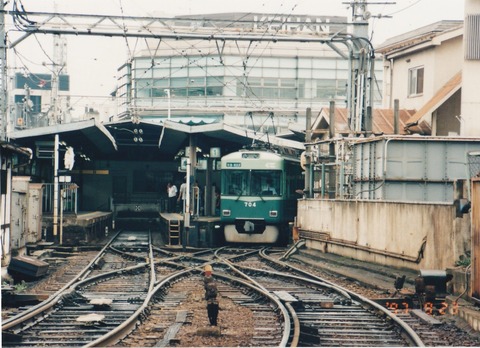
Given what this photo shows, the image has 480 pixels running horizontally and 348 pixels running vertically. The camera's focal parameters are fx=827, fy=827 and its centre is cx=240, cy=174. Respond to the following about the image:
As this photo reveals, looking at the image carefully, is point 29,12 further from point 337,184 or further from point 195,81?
point 195,81

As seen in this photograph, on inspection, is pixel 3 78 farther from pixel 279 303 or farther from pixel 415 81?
pixel 415 81

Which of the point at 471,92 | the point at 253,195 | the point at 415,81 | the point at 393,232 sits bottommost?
the point at 393,232

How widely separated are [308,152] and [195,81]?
29583 mm

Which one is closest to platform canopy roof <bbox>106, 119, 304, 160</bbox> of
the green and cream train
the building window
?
the green and cream train

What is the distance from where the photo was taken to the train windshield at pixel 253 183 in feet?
85.0

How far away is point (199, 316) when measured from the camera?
424 inches

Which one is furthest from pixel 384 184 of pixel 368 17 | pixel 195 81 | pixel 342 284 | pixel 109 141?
pixel 195 81

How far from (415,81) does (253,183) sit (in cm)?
796

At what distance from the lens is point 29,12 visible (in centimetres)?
1983

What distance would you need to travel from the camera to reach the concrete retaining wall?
42.0 feet

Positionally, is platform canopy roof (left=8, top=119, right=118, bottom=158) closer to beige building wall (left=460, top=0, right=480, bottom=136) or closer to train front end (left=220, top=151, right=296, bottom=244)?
train front end (left=220, top=151, right=296, bottom=244)

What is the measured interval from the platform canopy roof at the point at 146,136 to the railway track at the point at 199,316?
8846mm

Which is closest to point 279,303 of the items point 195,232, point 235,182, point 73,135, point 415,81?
point 195,232

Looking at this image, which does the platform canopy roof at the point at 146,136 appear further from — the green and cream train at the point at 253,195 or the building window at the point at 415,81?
the building window at the point at 415,81
